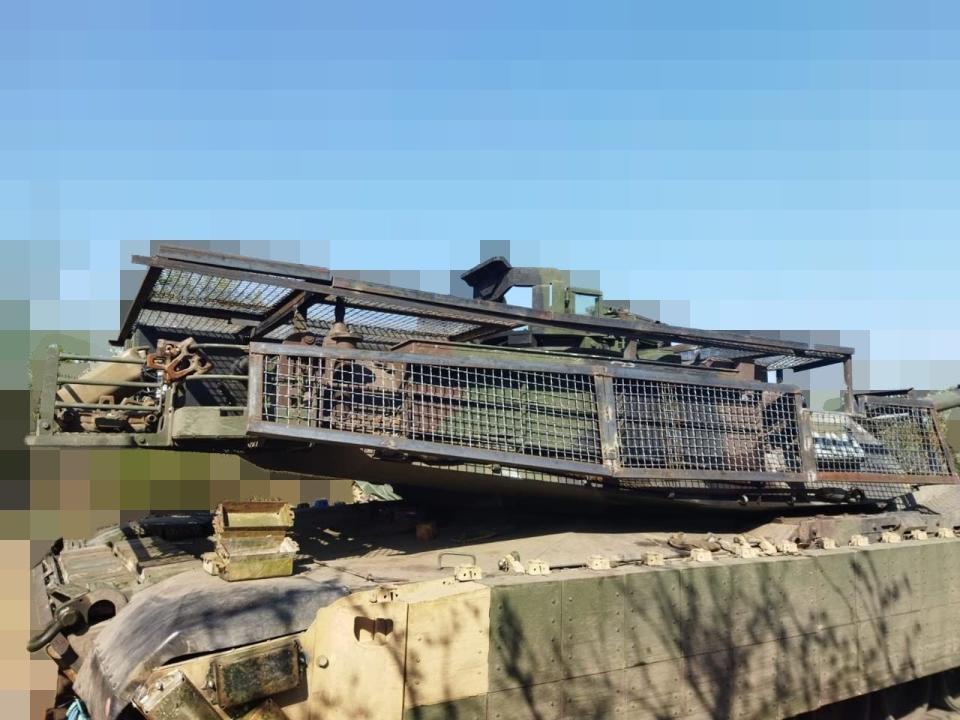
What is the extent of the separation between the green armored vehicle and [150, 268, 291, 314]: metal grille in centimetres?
4

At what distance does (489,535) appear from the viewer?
6.10 m

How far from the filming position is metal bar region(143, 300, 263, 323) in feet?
21.8

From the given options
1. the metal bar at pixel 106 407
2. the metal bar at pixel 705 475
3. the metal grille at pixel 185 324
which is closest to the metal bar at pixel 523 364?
the metal bar at pixel 705 475

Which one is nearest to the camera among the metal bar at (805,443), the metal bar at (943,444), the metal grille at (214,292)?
the metal grille at (214,292)

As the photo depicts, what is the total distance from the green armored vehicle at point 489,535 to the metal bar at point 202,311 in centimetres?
4

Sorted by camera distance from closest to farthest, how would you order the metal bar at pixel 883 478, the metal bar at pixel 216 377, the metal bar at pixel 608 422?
the metal bar at pixel 216 377 → the metal bar at pixel 608 422 → the metal bar at pixel 883 478

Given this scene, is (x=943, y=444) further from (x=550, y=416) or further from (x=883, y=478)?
(x=550, y=416)

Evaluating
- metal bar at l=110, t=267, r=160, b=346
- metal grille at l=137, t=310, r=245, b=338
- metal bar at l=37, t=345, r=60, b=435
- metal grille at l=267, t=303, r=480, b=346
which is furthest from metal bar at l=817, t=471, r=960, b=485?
metal bar at l=37, t=345, r=60, b=435

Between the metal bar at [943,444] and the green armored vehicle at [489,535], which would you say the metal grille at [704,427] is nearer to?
the green armored vehicle at [489,535]

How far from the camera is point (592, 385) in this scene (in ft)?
18.2

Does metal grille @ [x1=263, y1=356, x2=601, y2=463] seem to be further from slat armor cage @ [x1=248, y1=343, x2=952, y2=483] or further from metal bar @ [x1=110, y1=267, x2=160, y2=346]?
metal bar @ [x1=110, y1=267, x2=160, y2=346]

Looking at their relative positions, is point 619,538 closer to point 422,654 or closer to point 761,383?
point 761,383

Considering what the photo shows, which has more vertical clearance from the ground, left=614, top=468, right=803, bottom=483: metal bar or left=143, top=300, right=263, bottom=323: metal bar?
left=143, top=300, right=263, bottom=323: metal bar

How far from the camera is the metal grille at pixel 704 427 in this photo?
5.62 m
